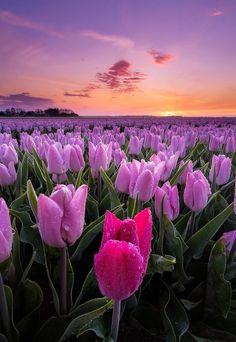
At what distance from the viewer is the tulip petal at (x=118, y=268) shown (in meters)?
0.56

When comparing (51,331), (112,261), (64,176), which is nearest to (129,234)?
(112,261)

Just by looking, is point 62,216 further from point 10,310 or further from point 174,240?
point 174,240

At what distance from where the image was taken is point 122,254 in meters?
0.57

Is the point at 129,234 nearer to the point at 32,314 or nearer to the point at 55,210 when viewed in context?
the point at 55,210

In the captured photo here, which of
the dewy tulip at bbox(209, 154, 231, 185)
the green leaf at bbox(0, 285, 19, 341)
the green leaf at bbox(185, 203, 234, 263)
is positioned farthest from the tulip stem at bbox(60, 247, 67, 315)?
the dewy tulip at bbox(209, 154, 231, 185)

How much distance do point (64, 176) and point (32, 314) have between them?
946 mm

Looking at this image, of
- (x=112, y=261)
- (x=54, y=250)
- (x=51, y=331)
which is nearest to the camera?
(x=112, y=261)

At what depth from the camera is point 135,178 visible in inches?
48.6

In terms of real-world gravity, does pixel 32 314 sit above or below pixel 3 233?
below

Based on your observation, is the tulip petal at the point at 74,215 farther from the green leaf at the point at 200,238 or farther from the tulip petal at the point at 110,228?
the green leaf at the point at 200,238

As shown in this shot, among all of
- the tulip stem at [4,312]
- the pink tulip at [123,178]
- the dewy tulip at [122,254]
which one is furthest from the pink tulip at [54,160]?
the dewy tulip at [122,254]

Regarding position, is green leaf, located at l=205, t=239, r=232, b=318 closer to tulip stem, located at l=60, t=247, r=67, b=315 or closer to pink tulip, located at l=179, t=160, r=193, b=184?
tulip stem, located at l=60, t=247, r=67, b=315

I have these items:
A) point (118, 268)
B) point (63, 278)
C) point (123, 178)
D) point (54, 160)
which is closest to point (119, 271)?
point (118, 268)

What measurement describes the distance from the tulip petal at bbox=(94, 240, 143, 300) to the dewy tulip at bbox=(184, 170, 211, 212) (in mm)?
624
